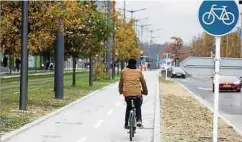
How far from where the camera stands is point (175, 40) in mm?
131875

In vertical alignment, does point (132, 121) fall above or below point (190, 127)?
above

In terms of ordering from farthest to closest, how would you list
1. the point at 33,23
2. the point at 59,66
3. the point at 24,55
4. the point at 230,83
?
the point at 230,83 → the point at 59,66 → the point at 33,23 → the point at 24,55

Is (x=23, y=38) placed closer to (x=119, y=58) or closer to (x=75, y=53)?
(x=75, y=53)

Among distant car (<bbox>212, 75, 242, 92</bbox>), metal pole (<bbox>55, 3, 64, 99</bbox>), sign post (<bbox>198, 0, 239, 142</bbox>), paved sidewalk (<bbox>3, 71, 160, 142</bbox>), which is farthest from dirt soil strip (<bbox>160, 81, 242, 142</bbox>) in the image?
distant car (<bbox>212, 75, 242, 92</bbox>)

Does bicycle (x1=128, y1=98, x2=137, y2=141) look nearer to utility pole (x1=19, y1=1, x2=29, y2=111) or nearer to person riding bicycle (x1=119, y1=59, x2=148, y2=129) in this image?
person riding bicycle (x1=119, y1=59, x2=148, y2=129)

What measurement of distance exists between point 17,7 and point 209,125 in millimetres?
8183

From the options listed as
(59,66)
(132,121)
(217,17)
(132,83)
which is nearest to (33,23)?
(59,66)

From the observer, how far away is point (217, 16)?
10.7 m

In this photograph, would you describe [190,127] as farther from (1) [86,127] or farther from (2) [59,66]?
(2) [59,66]

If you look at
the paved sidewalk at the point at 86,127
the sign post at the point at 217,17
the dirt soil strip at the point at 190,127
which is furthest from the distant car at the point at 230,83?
the sign post at the point at 217,17

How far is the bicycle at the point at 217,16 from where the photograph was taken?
35.0 ft

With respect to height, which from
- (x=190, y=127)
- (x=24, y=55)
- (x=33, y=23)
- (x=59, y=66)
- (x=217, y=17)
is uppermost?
(x=33, y=23)

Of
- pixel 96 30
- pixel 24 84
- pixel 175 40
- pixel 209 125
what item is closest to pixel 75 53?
pixel 96 30

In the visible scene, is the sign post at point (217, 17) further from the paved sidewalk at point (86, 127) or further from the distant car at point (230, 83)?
the distant car at point (230, 83)
